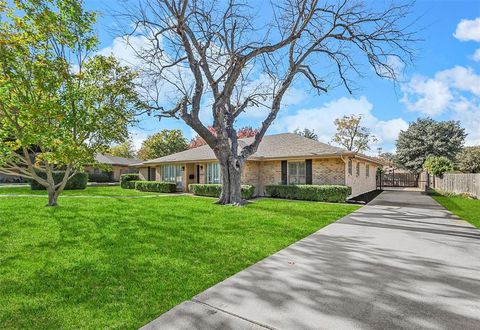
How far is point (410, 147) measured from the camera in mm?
31094

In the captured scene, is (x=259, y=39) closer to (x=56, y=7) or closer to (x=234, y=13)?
(x=234, y=13)

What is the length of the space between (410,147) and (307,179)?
22.6 meters

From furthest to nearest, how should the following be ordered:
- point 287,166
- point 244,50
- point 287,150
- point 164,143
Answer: point 164,143
point 287,150
point 287,166
point 244,50

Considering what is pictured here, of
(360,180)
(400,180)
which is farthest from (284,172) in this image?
(400,180)

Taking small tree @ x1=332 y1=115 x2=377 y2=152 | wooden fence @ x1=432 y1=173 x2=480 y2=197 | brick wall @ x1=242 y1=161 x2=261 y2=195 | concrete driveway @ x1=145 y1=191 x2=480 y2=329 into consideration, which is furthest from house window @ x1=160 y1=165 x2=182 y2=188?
small tree @ x1=332 y1=115 x2=377 y2=152

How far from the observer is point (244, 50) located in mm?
12148

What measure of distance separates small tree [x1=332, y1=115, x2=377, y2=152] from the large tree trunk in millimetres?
28086

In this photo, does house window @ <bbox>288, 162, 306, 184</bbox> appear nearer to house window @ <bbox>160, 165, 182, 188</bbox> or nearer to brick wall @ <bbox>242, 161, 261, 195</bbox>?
brick wall @ <bbox>242, 161, 261, 195</bbox>

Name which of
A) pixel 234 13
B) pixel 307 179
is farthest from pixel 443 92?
pixel 234 13

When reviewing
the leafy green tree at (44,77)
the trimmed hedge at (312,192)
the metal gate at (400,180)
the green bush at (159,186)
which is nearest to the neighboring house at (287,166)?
the trimmed hedge at (312,192)

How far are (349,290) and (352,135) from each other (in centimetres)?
3688

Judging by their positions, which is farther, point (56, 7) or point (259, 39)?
point (259, 39)

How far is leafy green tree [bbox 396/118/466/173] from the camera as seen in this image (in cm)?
2955

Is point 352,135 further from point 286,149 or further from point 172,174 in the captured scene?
point 172,174
